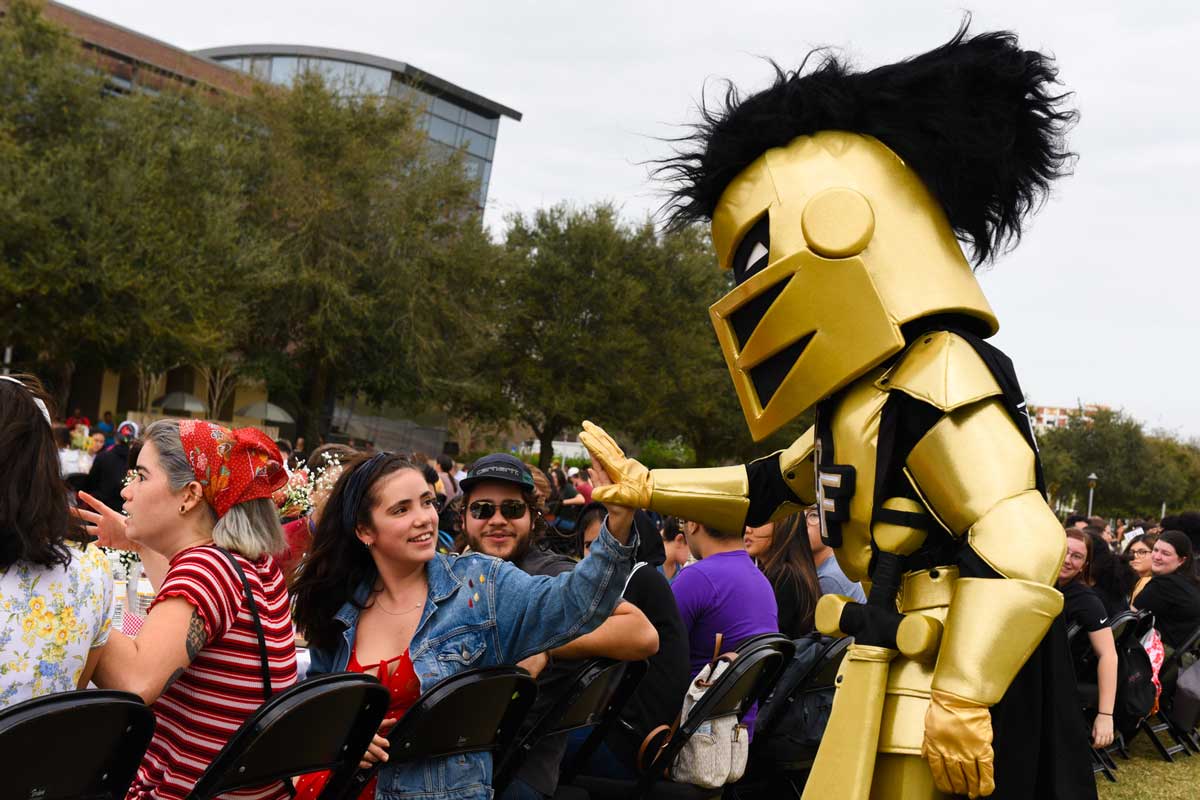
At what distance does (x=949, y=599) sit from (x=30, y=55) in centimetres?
2558

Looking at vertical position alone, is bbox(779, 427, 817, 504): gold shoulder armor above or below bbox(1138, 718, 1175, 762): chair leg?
above

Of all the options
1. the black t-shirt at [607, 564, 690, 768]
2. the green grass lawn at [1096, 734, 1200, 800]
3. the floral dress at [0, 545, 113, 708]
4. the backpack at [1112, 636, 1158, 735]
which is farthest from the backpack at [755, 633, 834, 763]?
the backpack at [1112, 636, 1158, 735]

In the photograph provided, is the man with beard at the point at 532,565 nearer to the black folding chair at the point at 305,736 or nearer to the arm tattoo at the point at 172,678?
the black folding chair at the point at 305,736

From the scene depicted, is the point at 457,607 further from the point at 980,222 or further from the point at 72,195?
the point at 72,195

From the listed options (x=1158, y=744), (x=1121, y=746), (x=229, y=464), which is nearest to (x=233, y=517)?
(x=229, y=464)

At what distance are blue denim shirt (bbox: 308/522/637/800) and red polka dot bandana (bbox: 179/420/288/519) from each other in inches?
20.6

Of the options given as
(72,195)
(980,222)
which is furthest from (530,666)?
(72,195)

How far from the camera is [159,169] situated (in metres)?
23.9

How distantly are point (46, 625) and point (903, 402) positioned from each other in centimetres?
216

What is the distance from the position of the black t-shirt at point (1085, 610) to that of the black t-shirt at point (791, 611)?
6.83 feet

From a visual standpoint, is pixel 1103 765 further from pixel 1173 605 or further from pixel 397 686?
pixel 397 686

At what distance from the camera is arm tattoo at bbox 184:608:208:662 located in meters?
2.78

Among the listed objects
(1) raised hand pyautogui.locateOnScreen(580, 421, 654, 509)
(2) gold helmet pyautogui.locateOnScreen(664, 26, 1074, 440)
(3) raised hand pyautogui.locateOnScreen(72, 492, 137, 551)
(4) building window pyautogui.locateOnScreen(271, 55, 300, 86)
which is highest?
(4) building window pyautogui.locateOnScreen(271, 55, 300, 86)

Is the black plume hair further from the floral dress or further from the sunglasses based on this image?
the floral dress
